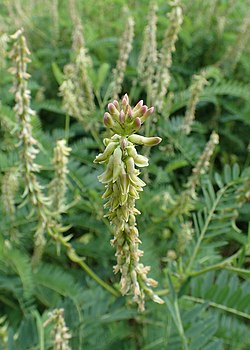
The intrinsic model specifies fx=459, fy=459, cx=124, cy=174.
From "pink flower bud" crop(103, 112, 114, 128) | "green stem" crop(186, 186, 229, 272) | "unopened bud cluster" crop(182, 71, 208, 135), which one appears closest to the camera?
"pink flower bud" crop(103, 112, 114, 128)

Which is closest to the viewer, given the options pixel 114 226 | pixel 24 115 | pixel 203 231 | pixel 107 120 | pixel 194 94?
pixel 107 120

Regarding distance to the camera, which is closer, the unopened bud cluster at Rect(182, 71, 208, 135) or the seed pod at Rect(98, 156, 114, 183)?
the seed pod at Rect(98, 156, 114, 183)

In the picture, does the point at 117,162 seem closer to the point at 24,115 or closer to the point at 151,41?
the point at 24,115

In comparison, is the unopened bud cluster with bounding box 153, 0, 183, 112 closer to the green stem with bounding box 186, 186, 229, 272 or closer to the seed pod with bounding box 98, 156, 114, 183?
the green stem with bounding box 186, 186, 229, 272

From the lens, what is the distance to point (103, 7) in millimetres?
2424

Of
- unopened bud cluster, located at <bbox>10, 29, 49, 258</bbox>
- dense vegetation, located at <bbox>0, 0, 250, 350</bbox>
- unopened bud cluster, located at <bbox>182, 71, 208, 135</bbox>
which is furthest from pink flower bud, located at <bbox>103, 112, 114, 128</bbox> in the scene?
unopened bud cluster, located at <bbox>182, 71, 208, 135</bbox>

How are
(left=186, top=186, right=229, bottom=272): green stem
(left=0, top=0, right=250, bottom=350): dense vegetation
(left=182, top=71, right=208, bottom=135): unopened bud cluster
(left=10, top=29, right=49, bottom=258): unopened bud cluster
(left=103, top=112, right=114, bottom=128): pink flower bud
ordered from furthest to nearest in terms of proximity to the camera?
(left=182, top=71, right=208, bottom=135): unopened bud cluster, (left=186, top=186, right=229, bottom=272): green stem, (left=0, top=0, right=250, bottom=350): dense vegetation, (left=10, top=29, right=49, bottom=258): unopened bud cluster, (left=103, top=112, right=114, bottom=128): pink flower bud

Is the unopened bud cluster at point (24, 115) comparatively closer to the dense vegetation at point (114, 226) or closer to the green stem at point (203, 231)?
the dense vegetation at point (114, 226)

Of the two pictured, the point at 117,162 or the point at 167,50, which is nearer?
the point at 117,162

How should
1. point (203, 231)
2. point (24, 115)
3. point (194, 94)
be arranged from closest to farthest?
1. point (24, 115)
2. point (203, 231)
3. point (194, 94)

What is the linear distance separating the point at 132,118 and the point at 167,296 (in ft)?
2.63

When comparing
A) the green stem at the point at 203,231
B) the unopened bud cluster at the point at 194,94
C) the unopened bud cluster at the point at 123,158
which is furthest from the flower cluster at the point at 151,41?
the unopened bud cluster at the point at 123,158

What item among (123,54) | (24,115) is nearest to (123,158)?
(24,115)

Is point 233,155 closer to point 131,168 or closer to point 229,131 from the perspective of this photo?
point 229,131
